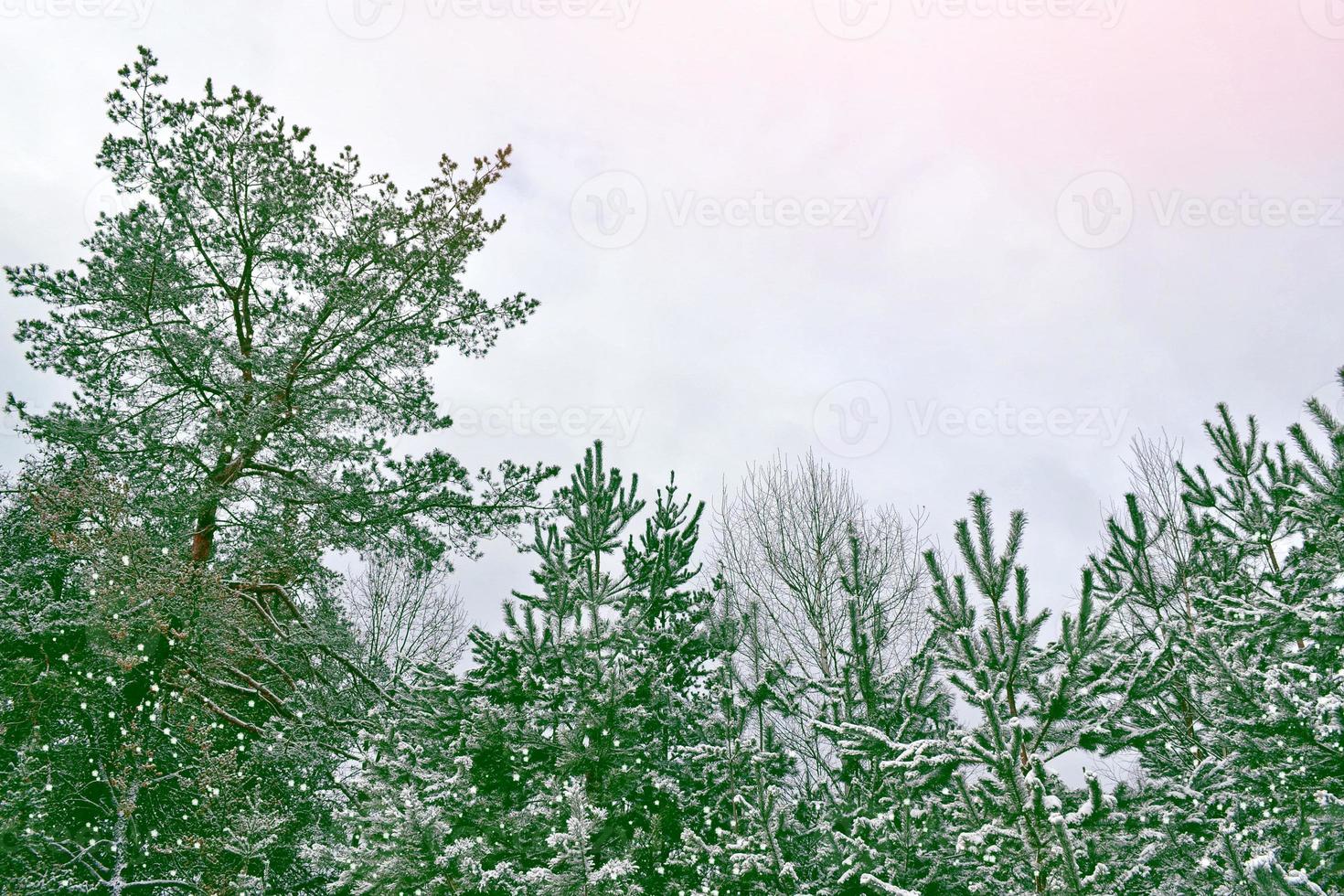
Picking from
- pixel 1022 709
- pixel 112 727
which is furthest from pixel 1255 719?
pixel 112 727

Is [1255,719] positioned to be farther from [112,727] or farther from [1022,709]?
[112,727]

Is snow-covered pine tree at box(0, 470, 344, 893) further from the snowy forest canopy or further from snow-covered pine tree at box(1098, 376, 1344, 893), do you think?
snow-covered pine tree at box(1098, 376, 1344, 893)

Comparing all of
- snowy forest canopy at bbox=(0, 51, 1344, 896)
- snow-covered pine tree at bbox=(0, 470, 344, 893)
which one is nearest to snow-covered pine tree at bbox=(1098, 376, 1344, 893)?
snowy forest canopy at bbox=(0, 51, 1344, 896)

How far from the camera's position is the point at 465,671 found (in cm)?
991

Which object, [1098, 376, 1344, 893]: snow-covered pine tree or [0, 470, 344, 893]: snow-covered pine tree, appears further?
[0, 470, 344, 893]: snow-covered pine tree

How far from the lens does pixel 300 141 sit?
454 inches

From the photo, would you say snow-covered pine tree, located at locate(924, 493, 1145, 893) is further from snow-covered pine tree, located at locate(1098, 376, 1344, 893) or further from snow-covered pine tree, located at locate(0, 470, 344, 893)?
snow-covered pine tree, located at locate(0, 470, 344, 893)

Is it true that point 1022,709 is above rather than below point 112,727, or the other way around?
below

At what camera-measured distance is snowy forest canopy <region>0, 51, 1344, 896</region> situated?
209 inches

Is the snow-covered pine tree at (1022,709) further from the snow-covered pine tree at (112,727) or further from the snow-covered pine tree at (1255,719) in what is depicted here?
the snow-covered pine tree at (112,727)

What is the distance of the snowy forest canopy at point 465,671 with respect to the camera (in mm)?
5320

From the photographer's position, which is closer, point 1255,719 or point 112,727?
point 1255,719

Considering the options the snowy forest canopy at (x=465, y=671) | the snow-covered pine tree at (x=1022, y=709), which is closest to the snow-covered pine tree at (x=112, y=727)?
the snowy forest canopy at (x=465, y=671)

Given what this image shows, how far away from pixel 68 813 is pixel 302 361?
21.3 ft
